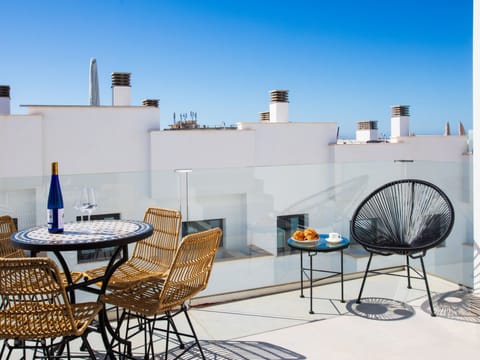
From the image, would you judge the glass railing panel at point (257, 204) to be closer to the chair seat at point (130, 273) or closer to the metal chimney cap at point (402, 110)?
the chair seat at point (130, 273)

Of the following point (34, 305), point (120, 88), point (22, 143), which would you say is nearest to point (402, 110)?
point (120, 88)

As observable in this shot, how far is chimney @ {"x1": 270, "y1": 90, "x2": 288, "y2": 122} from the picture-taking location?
1483cm

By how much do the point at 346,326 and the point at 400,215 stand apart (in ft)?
3.81

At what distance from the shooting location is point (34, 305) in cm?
179

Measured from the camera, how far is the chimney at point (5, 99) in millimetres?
12561

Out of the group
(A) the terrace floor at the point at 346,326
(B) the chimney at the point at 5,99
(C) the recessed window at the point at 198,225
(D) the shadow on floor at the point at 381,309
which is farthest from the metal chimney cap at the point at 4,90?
Result: (D) the shadow on floor at the point at 381,309

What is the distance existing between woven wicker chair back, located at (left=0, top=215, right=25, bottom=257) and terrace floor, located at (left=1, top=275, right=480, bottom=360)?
0.67m

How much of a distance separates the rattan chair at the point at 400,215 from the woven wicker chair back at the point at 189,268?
1.55 m

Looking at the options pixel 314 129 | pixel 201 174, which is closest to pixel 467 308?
pixel 201 174

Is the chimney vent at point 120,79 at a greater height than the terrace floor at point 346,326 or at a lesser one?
greater

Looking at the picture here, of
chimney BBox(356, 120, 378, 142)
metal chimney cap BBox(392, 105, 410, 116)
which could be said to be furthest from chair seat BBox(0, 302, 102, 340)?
chimney BBox(356, 120, 378, 142)

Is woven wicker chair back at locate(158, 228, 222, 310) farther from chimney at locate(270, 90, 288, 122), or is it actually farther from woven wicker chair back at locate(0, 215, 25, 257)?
chimney at locate(270, 90, 288, 122)

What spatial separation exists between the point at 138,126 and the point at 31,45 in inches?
345

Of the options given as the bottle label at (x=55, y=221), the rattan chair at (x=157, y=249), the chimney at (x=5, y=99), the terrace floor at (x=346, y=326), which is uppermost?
the chimney at (x=5, y=99)
